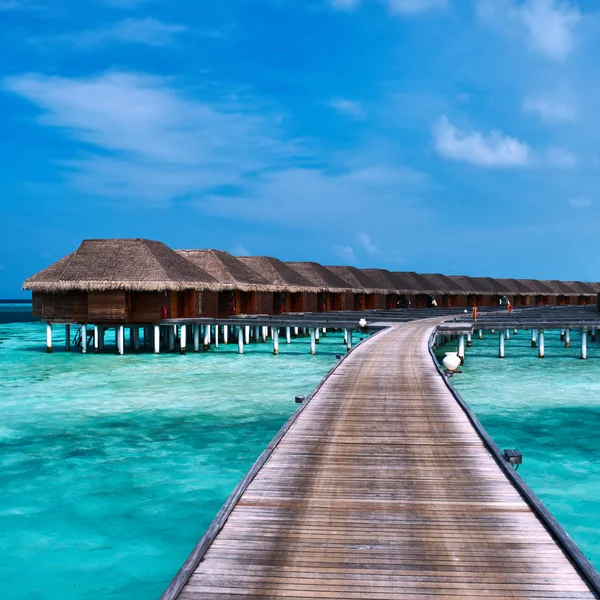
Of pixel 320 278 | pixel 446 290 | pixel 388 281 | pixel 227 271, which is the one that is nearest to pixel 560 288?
pixel 446 290

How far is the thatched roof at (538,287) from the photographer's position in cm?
8511

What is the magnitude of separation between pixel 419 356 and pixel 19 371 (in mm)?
17119

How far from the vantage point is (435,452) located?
27.0 ft

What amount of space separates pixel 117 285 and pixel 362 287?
29.4m

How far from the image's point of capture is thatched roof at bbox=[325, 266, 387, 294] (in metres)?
55.3

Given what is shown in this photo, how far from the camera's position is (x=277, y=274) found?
4312 cm

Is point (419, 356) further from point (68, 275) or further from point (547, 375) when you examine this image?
point (68, 275)

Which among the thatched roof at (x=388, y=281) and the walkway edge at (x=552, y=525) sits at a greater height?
the thatched roof at (x=388, y=281)

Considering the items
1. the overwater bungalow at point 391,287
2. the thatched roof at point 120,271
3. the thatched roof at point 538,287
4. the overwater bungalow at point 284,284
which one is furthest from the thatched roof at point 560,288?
the thatched roof at point 120,271

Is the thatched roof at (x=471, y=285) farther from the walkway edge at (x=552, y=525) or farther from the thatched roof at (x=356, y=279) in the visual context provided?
the walkway edge at (x=552, y=525)

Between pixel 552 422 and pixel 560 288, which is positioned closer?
pixel 552 422

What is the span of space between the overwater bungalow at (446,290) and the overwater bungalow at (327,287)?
17.9 meters

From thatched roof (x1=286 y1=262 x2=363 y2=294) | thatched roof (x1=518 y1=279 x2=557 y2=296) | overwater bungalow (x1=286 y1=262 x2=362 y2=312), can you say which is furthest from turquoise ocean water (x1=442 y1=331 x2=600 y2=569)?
thatched roof (x1=518 y1=279 x2=557 y2=296)

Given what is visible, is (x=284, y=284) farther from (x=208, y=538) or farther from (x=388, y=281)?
(x=208, y=538)
